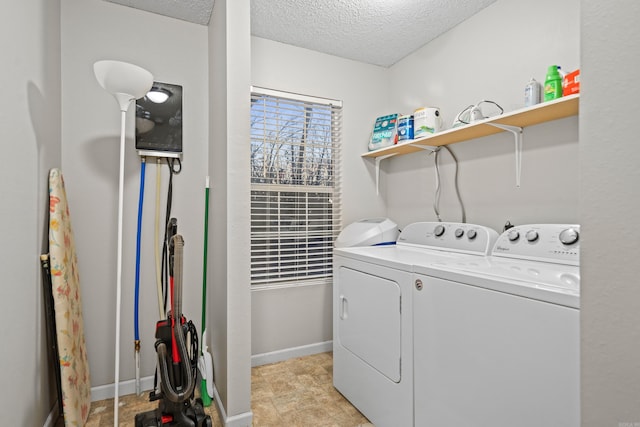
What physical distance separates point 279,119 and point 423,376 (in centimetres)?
205

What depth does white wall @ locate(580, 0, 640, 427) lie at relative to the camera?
49cm

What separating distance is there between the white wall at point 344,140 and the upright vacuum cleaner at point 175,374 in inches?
38.8

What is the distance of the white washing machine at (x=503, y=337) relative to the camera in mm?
1007

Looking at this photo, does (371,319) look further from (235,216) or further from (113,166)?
(113,166)

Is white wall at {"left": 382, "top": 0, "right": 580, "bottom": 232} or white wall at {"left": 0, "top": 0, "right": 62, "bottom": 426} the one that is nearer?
white wall at {"left": 0, "top": 0, "right": 62, "bottom": 426}

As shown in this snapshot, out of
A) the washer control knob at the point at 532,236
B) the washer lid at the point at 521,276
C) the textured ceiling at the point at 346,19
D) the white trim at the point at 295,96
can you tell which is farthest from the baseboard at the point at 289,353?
the textured ceiling at the point at 346,19

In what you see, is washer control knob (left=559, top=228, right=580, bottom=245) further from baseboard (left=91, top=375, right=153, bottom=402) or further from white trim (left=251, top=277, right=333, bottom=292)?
baseboard (left=91, top=375, right=153, bottom=402)

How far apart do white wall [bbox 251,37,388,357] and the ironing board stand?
3.64 ft

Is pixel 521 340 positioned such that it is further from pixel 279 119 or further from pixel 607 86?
pixel 279 119

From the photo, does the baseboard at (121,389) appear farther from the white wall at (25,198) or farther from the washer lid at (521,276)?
the washer lid at (521,276)

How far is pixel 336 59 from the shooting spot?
2848mm

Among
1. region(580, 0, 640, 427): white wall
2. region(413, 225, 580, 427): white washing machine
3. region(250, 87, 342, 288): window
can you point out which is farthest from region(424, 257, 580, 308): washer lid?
region(250, 87, 342, 288): window

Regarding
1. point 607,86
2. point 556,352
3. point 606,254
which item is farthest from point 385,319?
point 607,86

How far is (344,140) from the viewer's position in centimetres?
286
